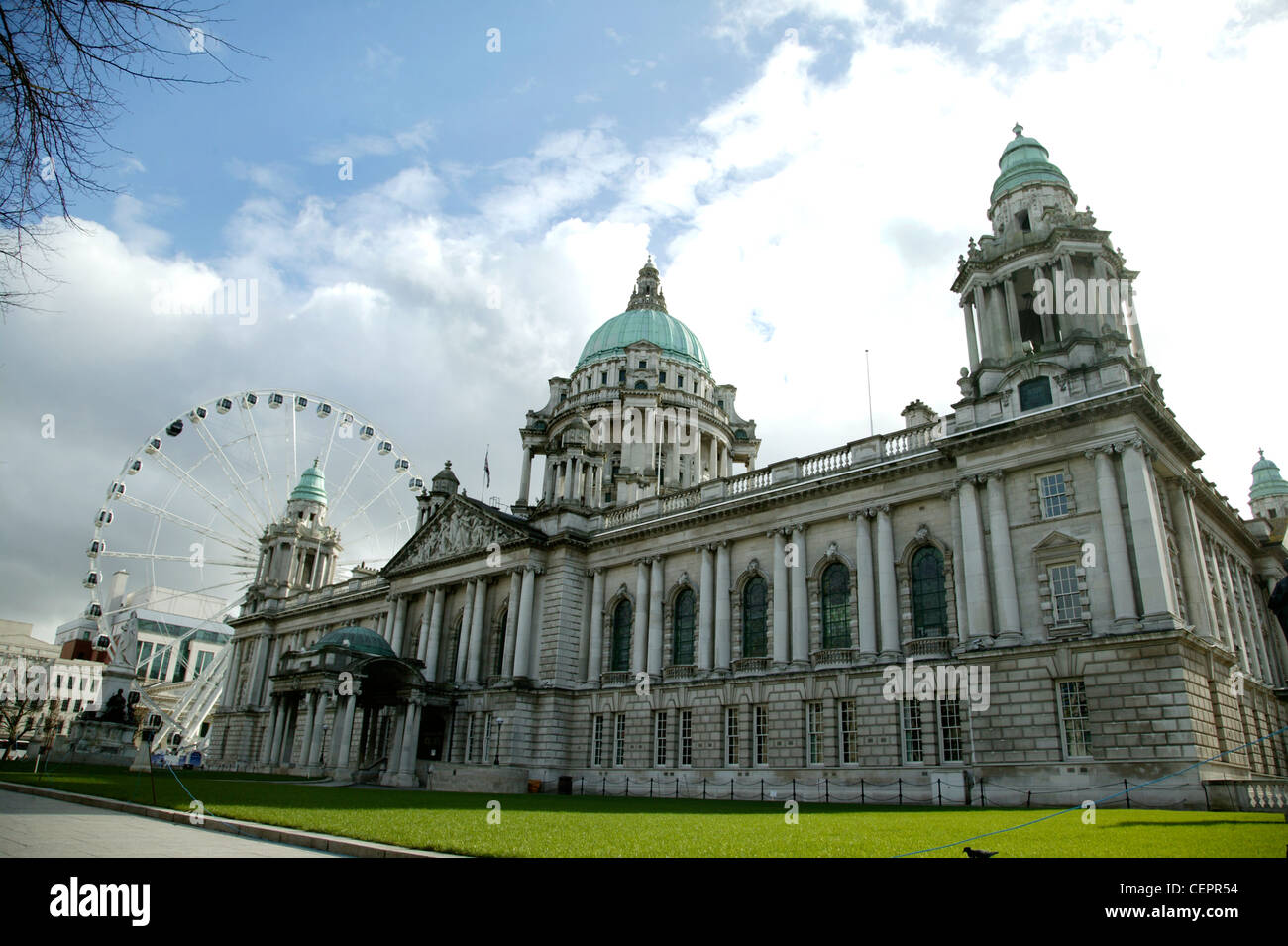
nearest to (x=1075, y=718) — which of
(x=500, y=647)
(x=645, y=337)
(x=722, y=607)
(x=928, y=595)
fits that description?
(x=928, y=595)

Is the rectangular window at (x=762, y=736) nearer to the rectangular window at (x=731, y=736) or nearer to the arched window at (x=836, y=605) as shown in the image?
the rectangular window at (x=731, y=736)

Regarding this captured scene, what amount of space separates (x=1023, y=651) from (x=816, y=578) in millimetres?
10398

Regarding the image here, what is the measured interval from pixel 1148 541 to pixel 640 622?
24036 millimetres

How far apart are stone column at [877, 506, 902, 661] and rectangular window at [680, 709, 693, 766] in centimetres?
1066

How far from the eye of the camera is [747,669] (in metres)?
37.8

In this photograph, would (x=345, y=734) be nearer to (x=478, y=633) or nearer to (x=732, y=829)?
(x=478, y=633)

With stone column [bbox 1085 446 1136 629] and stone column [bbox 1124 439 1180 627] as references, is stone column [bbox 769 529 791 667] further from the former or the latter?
stone column [bbox 1124 439 1180 627]

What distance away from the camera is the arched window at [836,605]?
117ft

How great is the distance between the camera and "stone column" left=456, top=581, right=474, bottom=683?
48438 mm

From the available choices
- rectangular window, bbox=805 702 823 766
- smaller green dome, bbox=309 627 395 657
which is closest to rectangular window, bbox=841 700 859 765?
rectangular window, bbox=805 702 823 766

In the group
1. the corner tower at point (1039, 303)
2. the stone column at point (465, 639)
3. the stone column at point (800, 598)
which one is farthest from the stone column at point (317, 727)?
the corner tower at point (1039, 303)

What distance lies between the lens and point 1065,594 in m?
28.8

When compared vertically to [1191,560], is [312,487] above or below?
above
